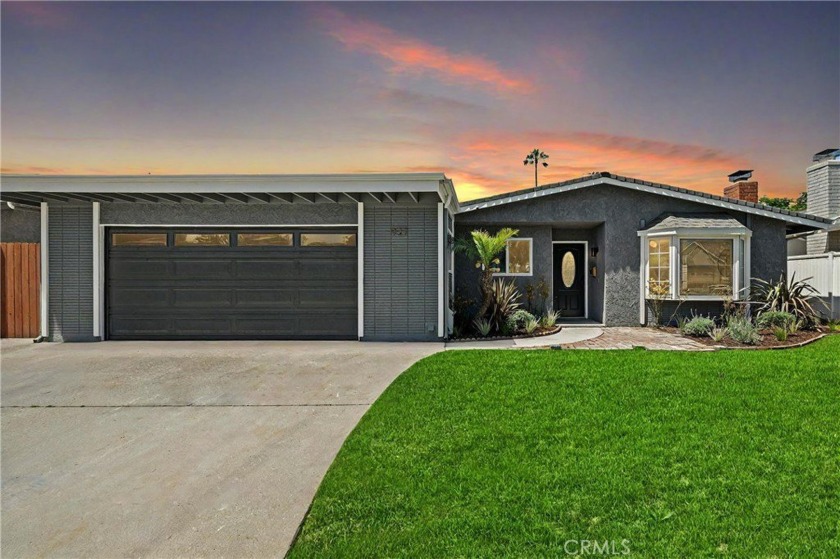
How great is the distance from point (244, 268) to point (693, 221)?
11212mm

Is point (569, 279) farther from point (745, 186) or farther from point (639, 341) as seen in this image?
point (745, 186)

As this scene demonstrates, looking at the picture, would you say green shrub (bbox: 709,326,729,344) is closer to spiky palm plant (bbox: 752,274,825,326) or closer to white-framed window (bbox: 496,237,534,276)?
spiky palm plant (bbox: 752,274,825,326)

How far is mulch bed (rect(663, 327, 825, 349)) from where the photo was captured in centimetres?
869

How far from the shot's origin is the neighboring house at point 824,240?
1199 cm

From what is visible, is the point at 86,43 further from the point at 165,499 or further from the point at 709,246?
the point at 709,246

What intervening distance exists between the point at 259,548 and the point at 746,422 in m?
4.64

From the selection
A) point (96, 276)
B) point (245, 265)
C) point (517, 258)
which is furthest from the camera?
point (517, 258)

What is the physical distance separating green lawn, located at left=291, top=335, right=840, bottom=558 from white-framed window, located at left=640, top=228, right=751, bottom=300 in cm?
547

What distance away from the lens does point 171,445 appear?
4.28m

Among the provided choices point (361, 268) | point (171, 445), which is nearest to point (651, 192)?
point (361, 268)

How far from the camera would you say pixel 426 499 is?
3.15 meters

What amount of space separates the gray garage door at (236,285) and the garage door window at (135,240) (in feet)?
0.23

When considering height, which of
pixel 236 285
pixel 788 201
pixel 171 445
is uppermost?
pixel 788 201

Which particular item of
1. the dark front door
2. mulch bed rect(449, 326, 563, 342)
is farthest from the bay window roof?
mulch bed rect(449, 326, 563, 342)
